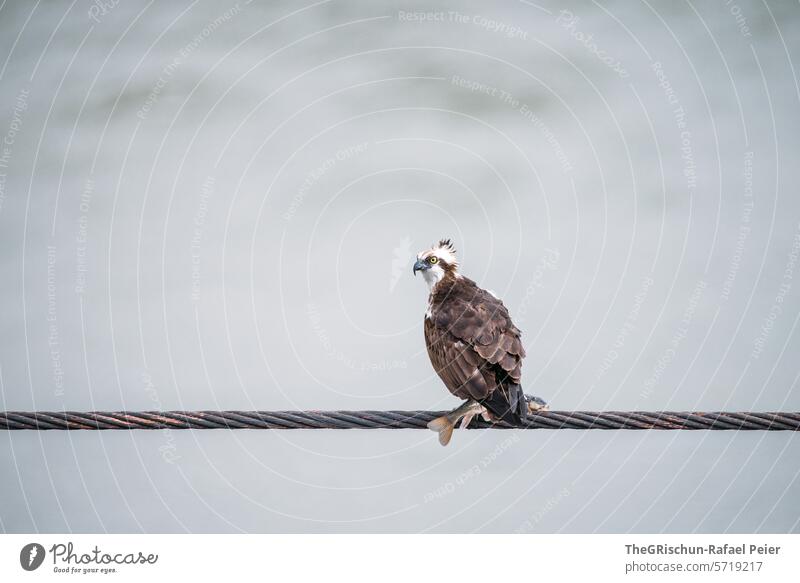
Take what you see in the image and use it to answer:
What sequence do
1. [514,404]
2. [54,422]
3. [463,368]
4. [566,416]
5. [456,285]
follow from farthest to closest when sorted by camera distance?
1. [456,285]
2. [463,368]
3. [514,404]
4. [566,416]
5. [54,422]

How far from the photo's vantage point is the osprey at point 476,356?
7.90 metres

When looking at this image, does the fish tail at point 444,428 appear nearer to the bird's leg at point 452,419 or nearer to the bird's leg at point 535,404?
the bird's leg at point 452,419

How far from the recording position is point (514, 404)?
25.5 ft

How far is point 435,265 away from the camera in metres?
10.4

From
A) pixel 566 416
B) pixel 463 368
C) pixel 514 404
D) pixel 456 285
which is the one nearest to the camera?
pixel 566 416

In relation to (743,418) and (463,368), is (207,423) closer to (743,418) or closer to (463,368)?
(463,368)

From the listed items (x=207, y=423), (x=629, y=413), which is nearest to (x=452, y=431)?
(x=629, y=413)

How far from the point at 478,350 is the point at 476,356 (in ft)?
0.35

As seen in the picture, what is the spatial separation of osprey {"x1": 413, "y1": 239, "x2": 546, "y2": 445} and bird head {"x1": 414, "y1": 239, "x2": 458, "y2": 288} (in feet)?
1.88

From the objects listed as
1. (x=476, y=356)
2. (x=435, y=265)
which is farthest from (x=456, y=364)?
(x=435, y=265)

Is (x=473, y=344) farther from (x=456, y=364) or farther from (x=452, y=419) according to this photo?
(x=452, y=419)

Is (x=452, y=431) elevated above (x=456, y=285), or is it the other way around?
(x=456, y=285)
